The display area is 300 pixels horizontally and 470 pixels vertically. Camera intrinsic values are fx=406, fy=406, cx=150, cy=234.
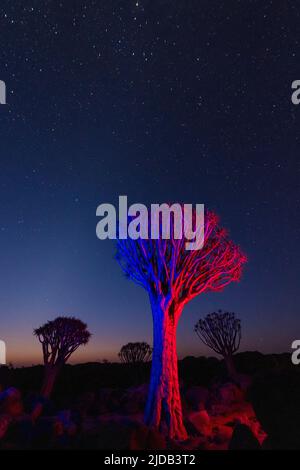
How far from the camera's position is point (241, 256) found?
10.2m

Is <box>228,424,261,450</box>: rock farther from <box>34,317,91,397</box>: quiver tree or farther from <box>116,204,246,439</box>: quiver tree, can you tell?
<box>34,317,91,397</box>: quiver tree

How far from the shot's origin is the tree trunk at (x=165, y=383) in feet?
29.0

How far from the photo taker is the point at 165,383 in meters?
8.97

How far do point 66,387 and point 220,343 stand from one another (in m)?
8.36

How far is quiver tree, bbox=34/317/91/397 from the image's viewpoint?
53.5 feet

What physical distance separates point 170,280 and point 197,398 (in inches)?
217

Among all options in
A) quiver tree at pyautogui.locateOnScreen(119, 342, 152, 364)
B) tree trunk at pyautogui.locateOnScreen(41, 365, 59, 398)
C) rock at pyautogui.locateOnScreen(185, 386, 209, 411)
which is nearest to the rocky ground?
rock at pyautogui.locateOnScreen(185, 386, 209, 411)

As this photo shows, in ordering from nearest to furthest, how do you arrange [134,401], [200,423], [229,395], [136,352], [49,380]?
1. [200,423]
2. [134,401]
3. [229,395]
4. [49,380]
5. [136,352]

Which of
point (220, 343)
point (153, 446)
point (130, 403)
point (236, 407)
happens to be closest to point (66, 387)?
point (220, 343)

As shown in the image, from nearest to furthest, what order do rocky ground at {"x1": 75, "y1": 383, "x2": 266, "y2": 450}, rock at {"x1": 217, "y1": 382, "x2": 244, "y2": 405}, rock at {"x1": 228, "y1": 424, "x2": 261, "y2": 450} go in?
rock at {"x1": 228, "y1": 424, "x2": 261, "y2": 450}, rocky ground at {"x1": 75, "y1": 383, "x2": 266, "y2": 450}, rock at {"x1": 217, "y1": 382, "x2": 244, "y2": 405}

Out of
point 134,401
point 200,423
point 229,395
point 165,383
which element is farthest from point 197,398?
point 165,383

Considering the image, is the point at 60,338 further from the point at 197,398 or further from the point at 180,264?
the point at 180,264

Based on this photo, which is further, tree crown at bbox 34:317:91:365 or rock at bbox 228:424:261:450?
tree crown at bbox 34:317:91:365
